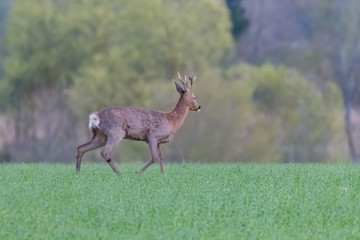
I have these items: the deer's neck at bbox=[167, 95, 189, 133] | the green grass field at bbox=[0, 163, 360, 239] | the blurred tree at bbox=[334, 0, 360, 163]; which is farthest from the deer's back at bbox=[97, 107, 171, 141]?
the blurred tree at bbox=[334, 0, 360, 163]

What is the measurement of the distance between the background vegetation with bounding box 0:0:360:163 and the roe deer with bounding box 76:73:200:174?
99.1 feet

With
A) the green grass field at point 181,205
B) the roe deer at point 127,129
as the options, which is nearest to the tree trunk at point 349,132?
the roe deer at point 127,129

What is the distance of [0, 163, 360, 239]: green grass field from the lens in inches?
506

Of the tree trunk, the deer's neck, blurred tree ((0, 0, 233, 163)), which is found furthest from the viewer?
the tree trunk

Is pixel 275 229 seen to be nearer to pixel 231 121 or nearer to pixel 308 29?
pixel 231 121

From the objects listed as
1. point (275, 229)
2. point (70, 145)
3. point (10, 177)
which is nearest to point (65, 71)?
point (70, 145)

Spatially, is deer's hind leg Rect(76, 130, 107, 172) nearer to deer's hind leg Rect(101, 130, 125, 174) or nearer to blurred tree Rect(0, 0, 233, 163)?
deer's hind leg Rect(101, 130, 125, 174)

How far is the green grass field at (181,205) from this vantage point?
1286 centimetres

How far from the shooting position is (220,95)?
52.1m

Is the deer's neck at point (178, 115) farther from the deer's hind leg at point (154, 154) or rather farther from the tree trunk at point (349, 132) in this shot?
the tree trunk at point (349, 132)

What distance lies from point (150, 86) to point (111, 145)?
114ft

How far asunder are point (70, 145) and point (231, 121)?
278 inches

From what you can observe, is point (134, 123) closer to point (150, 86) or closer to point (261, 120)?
point (150, 86)

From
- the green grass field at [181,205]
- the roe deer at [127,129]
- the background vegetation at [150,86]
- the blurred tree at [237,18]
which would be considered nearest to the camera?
the green grass field at [181,205]
